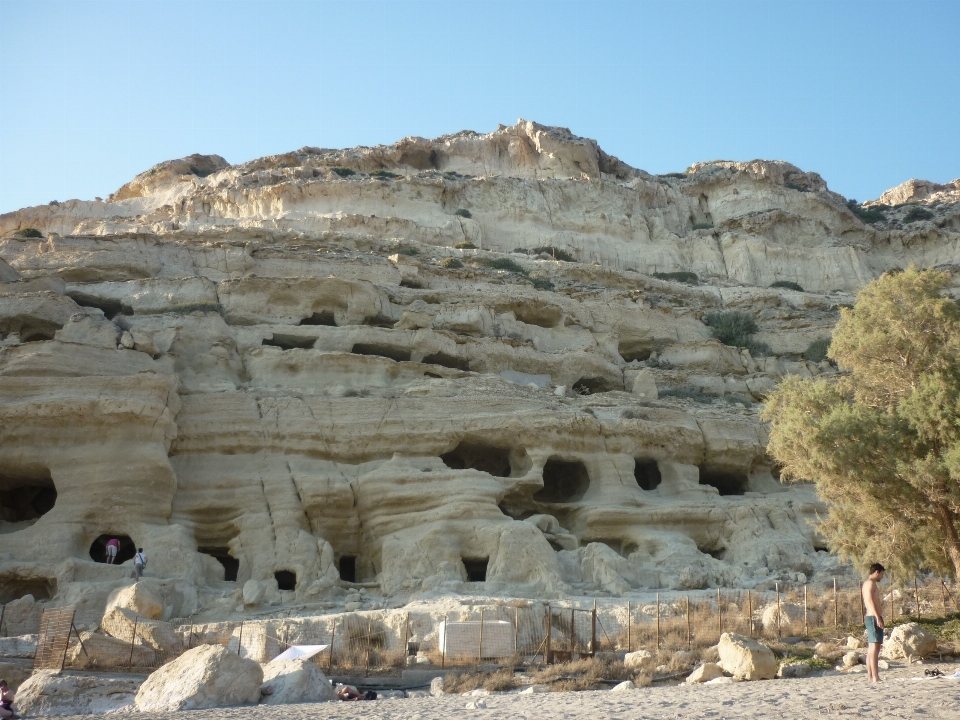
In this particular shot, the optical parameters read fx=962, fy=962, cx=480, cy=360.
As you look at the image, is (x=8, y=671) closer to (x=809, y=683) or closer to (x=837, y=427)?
(x=809, y=683)

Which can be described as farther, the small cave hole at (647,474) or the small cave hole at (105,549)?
the small cave hole at (647,474)

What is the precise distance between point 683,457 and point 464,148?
35.0 metres

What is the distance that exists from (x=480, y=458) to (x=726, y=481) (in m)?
6.85

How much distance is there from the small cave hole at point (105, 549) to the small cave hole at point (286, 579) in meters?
3.03

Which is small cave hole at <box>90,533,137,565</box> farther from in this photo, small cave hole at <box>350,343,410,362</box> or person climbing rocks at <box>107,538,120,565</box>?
small cave hole at <box>350,343,410,362</box>

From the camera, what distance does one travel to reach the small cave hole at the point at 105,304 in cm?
2734

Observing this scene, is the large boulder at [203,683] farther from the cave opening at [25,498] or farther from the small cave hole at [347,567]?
the cave opening at [25,498]

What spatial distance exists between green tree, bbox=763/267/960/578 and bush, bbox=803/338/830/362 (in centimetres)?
1793

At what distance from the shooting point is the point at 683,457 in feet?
79.9

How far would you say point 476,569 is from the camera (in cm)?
2070

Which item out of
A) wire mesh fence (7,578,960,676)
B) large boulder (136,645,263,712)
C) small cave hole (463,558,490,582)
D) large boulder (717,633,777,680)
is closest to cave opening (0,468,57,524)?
wire mesh fence (7,578,960,676)

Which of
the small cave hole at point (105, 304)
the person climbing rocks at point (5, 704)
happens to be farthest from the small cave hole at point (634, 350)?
the person climbing rocks at point (5, 704)

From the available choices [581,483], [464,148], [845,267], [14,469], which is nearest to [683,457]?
[581,483]

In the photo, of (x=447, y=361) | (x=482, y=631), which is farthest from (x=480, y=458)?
(x=482, y=631)
